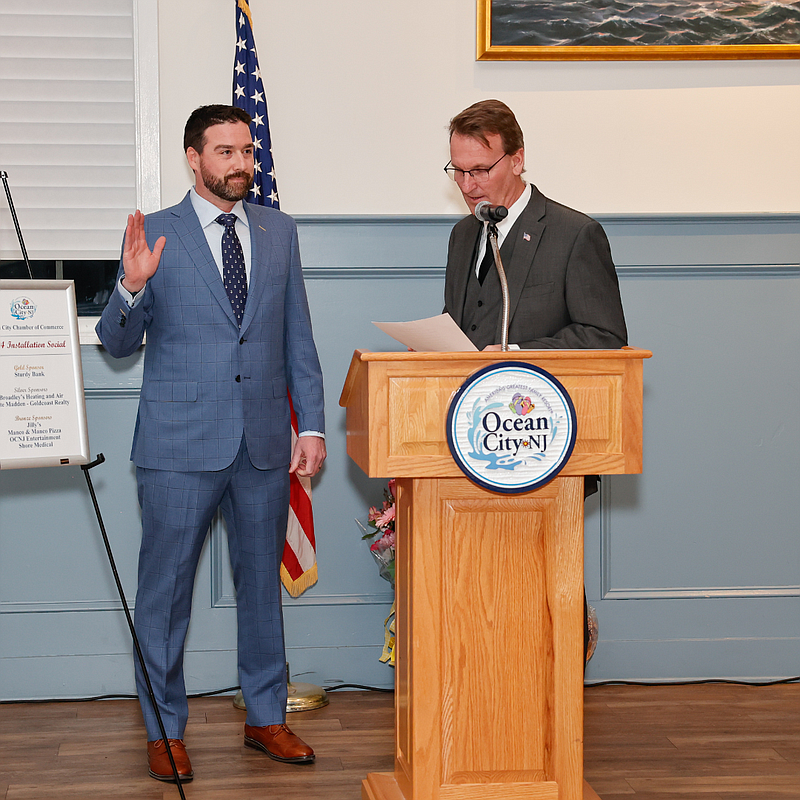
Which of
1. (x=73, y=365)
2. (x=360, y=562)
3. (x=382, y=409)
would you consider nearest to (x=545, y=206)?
(x=382, y=409)

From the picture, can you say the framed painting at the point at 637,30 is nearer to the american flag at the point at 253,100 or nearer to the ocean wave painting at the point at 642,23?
the ocean wave painting at the point at 642,23

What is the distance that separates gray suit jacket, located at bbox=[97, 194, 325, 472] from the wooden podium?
76cm

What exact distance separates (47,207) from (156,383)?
1185 mm

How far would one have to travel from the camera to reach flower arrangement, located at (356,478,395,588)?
3.32 m

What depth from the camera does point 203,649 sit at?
3.50 m

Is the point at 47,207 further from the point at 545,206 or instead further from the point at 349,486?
the point at 545,206

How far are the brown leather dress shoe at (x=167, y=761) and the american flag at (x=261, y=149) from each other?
80 centimetres

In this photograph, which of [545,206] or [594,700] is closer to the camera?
[545,206]

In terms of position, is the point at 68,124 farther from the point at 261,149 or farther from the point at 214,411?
the point at 214,411

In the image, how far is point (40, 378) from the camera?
99.2 inches

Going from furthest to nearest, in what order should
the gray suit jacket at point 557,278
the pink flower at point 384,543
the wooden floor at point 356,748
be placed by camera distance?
the pink flower at point 384,543, the wooden floor at point 356,748, the gray suit jacket at point 557,278

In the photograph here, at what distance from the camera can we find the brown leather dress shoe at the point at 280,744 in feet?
9.25

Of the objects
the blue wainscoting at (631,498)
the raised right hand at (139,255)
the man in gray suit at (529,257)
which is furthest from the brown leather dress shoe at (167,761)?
the raised right hand at (139,255)

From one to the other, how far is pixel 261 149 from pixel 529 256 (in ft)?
4.13
